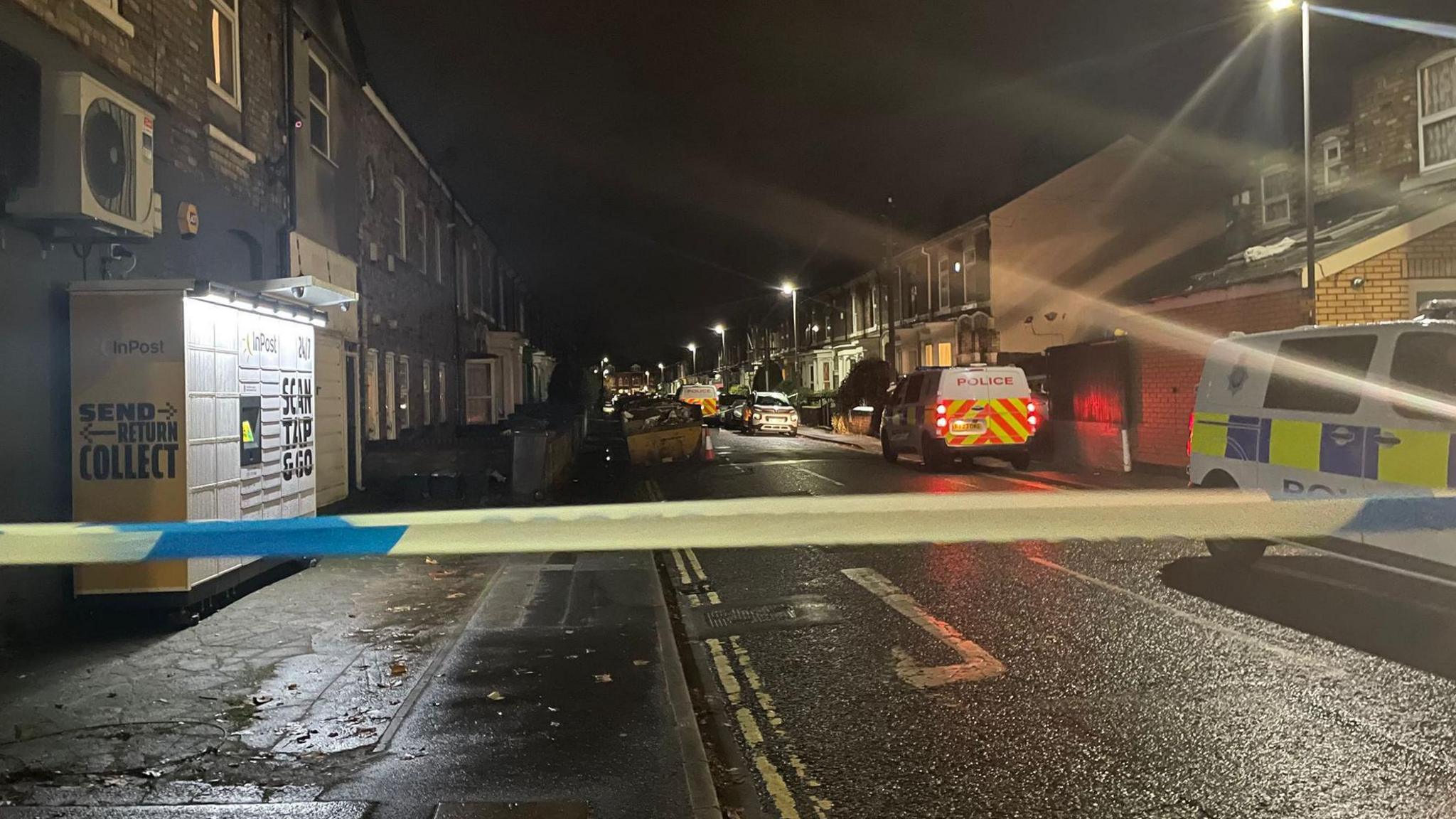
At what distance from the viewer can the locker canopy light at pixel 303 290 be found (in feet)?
28.2

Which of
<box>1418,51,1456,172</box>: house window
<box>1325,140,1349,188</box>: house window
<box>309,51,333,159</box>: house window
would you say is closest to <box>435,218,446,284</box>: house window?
<box>309,51,333,159</box>: house window

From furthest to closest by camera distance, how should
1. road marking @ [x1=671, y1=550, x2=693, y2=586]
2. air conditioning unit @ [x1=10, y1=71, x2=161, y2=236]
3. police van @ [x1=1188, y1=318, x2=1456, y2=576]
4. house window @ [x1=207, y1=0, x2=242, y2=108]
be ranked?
house window @ [x1=207, y1=0, x2=242, y2=108], road marking @ [x1=671, y1=550, x2=693, y2=586], air conditioning unit @ [x1=10, y1=71, x2=161, y2=236], police van @ [x1=1188, y1=318, x2=1456, y2=576]

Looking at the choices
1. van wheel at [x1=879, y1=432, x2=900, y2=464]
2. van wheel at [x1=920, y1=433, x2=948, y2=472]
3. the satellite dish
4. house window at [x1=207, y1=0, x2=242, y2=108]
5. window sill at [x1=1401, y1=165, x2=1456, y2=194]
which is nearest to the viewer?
the satellite dish

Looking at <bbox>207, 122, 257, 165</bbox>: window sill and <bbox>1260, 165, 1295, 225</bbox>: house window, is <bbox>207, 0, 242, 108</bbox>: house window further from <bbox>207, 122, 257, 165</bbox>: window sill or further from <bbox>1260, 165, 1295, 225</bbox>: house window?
<bbox>1260, 165, 1295, 225</bbox>: house window

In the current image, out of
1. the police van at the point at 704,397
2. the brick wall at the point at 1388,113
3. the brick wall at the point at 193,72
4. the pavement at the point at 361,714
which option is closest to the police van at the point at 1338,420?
the pavement at the point at 361,714

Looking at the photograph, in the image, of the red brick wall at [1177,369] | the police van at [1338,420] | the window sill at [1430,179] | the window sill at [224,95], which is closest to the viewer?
the police van at [1338,420]

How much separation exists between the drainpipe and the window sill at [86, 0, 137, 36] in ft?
13.7

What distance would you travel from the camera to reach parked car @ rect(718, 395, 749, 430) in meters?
43.5

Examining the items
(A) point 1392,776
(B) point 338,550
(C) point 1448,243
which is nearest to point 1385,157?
(C) point 1448,243

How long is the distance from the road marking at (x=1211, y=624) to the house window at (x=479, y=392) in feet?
72.9

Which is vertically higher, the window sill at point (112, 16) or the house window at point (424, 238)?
the house window at point (424, 238)

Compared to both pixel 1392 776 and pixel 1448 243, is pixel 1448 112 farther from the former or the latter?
pixel 1392 776

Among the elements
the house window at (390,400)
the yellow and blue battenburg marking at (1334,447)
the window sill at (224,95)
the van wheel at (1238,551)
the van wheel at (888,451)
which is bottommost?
the van wheel at (1238,551)

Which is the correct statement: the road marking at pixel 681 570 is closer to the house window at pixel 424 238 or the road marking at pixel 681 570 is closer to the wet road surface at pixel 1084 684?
the wet road surface at pixel 1084 684
